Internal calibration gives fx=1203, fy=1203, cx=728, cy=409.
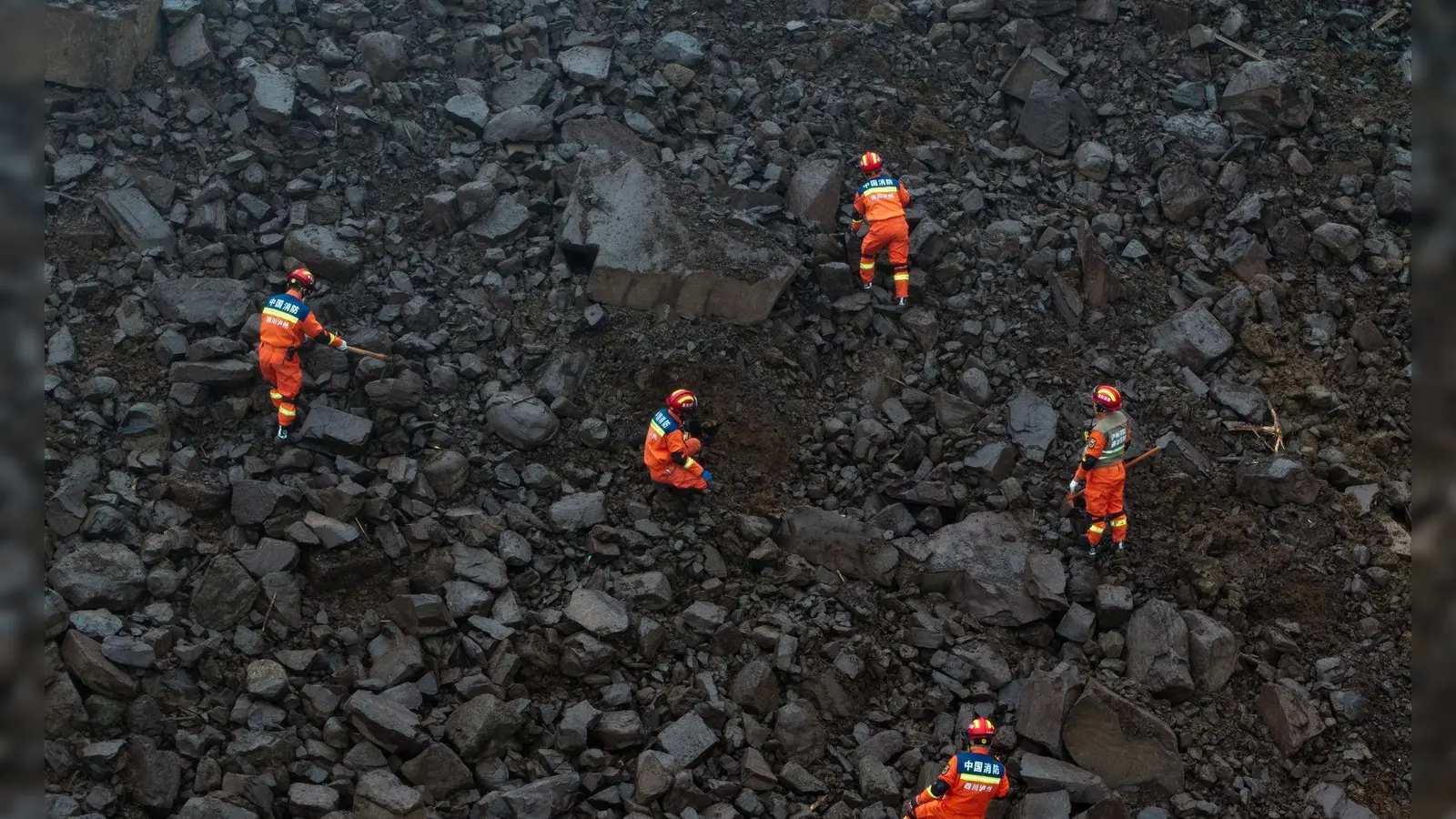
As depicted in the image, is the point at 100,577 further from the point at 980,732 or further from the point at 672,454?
the point at 980,732

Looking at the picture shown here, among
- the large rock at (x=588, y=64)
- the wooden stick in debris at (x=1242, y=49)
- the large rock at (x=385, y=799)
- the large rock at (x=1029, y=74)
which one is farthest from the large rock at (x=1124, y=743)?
the wooden stick in debris at (x=1242, y=49)

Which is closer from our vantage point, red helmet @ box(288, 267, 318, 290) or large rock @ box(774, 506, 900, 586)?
large rock @ box(774, 506, 900, 586)

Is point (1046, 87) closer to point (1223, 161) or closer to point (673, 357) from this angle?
point (1223, 161)

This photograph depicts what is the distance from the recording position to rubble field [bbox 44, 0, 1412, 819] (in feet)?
29.8

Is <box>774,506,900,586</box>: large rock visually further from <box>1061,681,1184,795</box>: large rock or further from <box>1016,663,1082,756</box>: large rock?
<box>1061,681,1184,795</box>: large rock

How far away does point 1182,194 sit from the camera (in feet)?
43.4

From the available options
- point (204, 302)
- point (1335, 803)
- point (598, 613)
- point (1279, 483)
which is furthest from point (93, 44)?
point (1335, 803)

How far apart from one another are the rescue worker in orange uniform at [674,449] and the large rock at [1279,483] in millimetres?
4971

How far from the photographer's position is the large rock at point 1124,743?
931 centimetres

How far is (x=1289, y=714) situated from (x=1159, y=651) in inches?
41.5

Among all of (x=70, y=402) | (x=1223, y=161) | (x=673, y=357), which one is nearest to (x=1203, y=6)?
(x=1223, y=161)

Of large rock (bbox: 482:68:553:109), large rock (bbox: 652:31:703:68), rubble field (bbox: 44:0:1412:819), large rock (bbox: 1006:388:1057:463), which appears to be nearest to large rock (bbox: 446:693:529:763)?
rubble field (bbox: 44:0:1412:819)

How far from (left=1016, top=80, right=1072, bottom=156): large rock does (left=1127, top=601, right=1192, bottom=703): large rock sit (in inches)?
242

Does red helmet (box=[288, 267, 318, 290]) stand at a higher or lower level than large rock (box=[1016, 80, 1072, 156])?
higher
